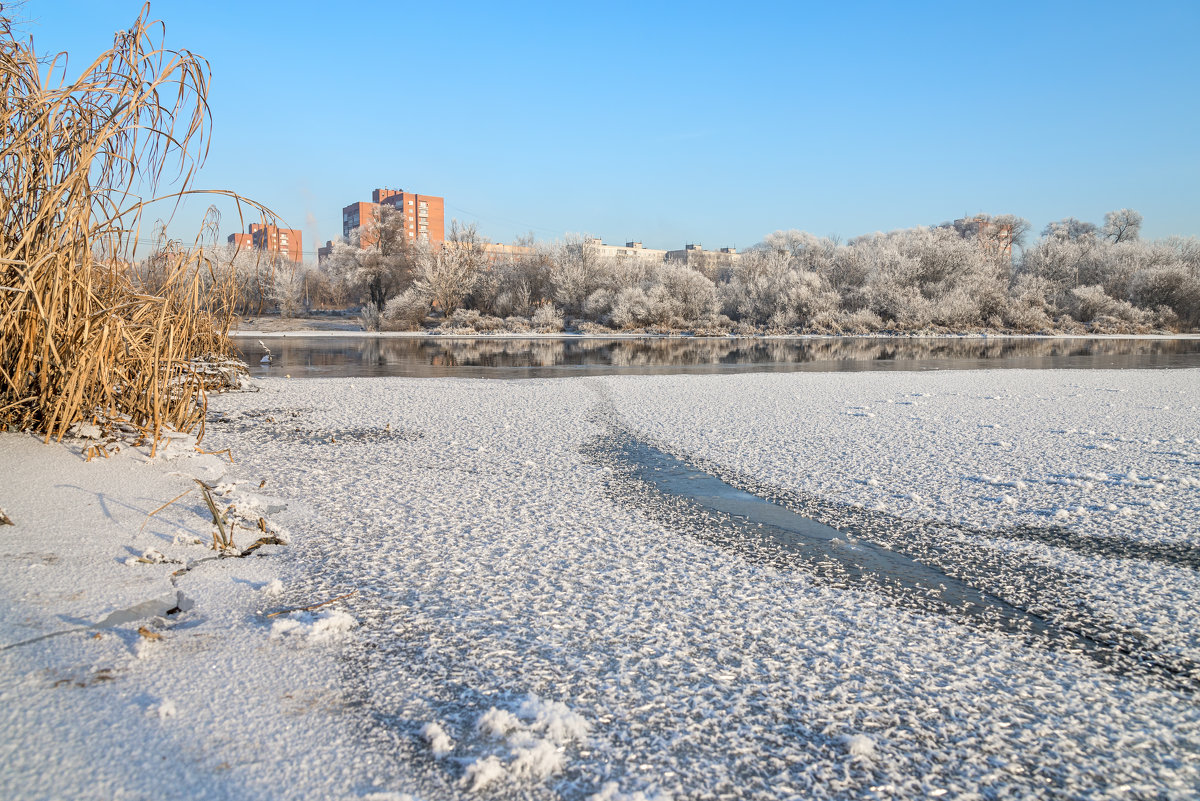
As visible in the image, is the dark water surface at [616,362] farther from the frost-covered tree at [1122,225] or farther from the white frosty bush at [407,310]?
the frost-covered tree at [1122,225]

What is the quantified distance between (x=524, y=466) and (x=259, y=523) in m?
2.22

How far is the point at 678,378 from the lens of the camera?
1273 cm

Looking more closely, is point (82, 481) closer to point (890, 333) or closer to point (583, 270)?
point (890, 333)

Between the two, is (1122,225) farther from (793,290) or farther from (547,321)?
(547,321)

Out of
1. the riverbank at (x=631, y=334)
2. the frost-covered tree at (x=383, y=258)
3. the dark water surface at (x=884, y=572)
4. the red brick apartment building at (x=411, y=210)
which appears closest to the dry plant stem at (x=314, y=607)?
the dark water surface at (x=884, y=572)

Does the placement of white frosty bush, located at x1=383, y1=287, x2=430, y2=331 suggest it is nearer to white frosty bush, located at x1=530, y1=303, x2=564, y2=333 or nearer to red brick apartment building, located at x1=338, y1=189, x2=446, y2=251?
white frosty bush, located at x1=530, y1=303, x2=564, y2=333

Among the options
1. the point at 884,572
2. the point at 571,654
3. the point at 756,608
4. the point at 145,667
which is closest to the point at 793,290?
the point at 884,572

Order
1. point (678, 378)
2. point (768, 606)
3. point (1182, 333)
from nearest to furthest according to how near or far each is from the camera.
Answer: point (768, 606) → point (678, 378) → point (1182, 333)

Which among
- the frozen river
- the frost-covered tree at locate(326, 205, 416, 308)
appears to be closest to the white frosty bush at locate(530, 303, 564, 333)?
the frost-covered tree at locate(326, 205, 416, 308)

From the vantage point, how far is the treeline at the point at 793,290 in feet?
124

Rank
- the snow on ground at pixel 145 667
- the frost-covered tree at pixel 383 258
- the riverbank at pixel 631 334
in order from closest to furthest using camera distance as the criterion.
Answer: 1. the snow on ground at pixel 145 667
2. the riverbank at pixel 631 334
3. the frost-covered tree at pixel 383 258

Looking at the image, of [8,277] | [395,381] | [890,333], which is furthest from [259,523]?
[890,333]

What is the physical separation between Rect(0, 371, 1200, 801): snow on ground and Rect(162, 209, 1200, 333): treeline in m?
32.8

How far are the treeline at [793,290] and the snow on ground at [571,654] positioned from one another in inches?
1291
